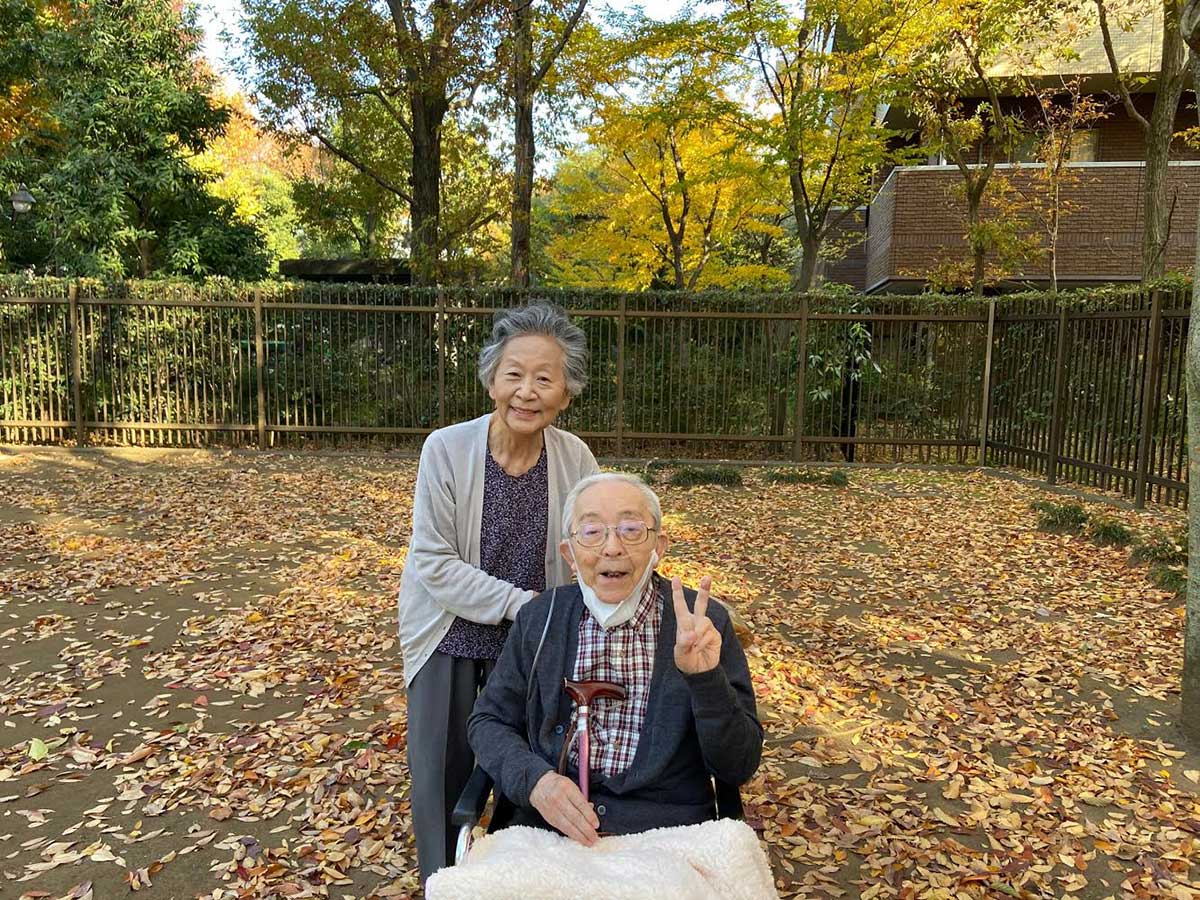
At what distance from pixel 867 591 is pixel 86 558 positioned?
591 cm

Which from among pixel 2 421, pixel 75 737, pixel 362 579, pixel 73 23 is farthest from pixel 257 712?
pixel 73 23

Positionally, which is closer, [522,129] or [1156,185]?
[1156,185]

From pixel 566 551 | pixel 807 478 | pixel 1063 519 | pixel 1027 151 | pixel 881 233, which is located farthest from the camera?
pixel 881 233

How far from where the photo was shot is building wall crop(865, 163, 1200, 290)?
15555mm

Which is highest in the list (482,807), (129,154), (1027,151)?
(1027,151)

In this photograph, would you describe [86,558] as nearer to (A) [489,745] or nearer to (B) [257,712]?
(B) [257,712]

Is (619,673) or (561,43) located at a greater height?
(561,43)

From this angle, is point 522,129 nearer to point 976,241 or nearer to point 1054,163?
point 976,241

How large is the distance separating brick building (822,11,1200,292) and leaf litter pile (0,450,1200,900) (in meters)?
9.73

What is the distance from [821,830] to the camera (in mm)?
3080

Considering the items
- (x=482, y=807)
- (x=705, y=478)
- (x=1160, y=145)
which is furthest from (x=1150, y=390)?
(x=482, y=807)

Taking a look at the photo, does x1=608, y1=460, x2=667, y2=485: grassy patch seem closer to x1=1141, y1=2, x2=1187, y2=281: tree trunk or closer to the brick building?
x1=1141, y1=2, x2=1187, y2=281: tree trunk

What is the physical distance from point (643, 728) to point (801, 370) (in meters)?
9.97

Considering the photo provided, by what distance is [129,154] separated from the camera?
1382 centimetres
